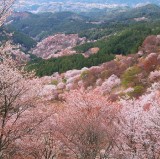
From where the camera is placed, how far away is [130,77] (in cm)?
9631

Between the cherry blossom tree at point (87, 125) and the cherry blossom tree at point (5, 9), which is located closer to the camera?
the cherry blossom tree at point (5, 9)

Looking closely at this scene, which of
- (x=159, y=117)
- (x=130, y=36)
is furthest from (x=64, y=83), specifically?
(x=159, y=117)

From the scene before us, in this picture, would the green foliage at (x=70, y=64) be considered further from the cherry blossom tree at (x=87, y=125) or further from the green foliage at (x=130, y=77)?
the cherry blossom tree at (x=87, y=125)

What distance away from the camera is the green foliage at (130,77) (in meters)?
92.5

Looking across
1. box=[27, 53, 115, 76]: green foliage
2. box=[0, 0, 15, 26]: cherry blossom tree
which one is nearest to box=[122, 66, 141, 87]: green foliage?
box=[27, 53, 115, 76]: green foliage

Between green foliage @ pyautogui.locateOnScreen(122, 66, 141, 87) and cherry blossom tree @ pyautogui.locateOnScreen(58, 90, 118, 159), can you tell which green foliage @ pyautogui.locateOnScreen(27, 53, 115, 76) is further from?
cherry blossom tree @ pyautogui.locateOnScreen(58, 90, 118, 159)

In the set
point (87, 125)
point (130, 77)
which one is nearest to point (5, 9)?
point (87, 125)

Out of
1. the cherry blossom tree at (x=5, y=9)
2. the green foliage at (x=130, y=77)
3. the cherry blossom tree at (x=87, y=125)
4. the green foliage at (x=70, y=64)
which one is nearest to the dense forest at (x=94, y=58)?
the green foliage at (x=70, y=64)

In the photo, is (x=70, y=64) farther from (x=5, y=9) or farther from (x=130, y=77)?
(x=5, y=9)

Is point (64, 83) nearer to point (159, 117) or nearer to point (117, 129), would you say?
point (117, 129)

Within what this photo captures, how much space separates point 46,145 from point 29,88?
11.2 m

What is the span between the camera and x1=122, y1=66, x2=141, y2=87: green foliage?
9250cm

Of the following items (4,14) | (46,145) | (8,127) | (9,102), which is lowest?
(46,145)

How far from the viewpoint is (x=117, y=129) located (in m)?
33.6
